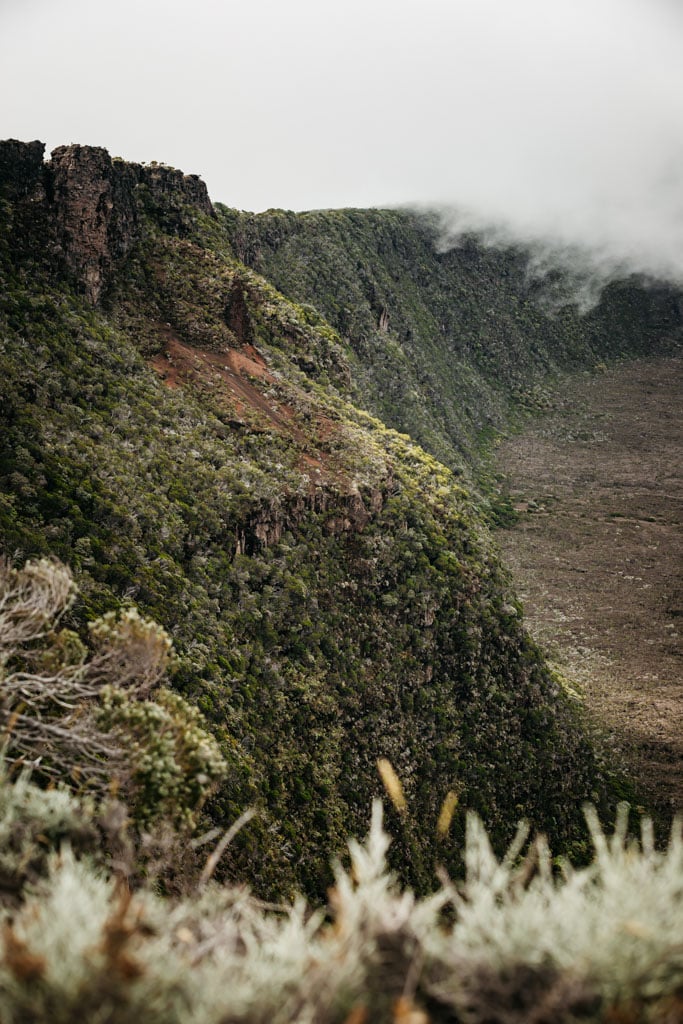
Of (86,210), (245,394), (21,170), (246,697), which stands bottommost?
(246,697)

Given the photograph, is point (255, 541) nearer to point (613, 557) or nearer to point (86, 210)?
point (86, 210)

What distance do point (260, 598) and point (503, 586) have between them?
54.0 feet

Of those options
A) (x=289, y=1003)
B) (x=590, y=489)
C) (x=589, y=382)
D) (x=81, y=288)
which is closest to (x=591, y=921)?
(x=289, y=1003)

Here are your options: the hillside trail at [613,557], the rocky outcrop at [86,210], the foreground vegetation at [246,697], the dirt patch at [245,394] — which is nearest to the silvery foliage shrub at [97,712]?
the foreground vegetation at [246,697]

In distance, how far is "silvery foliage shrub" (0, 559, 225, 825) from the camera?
11875 mm

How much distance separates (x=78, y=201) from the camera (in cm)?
3334

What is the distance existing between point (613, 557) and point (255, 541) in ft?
135

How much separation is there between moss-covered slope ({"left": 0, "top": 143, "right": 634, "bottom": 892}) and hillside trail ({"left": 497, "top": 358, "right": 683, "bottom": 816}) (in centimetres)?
447

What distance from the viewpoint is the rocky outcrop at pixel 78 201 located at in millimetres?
31641

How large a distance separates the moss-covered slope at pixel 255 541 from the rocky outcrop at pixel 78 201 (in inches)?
4.4

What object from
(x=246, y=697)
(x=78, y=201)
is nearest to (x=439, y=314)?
(x=78, y=201)

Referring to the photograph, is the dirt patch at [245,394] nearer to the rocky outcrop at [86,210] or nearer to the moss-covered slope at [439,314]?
the rocky outcrop at [86,210]

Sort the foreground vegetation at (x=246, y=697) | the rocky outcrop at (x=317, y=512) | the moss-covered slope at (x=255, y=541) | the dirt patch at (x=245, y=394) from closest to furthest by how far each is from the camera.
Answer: the foreground vegetation at (x=246, y=697), the moss-covered slope at (x=255, y=541), the rocky outcrop at (x=317, y=512), the dirt patch at (x=245, y=394)

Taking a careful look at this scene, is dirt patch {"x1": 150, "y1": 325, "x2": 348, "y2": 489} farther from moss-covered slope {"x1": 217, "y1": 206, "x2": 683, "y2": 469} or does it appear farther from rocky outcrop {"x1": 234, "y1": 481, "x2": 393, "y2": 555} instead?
moss-covered slope {"x1": 217, "y1": 206, "x2": 683, "y2": 469}
